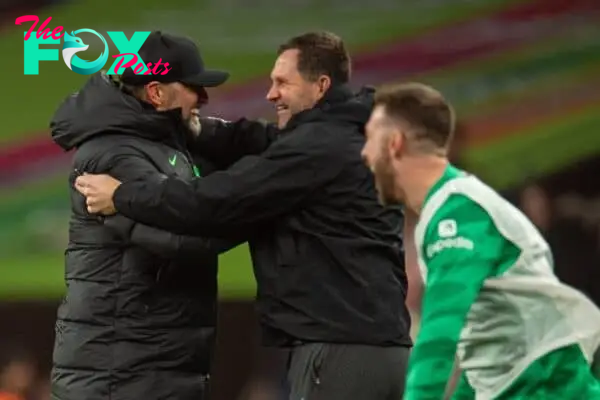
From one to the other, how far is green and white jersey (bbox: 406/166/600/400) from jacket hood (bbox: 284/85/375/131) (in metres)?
0.62

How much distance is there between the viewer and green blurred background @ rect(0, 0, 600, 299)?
4582mm

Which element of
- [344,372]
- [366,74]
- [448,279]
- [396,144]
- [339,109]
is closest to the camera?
[448,279]

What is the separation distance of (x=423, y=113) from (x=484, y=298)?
33cm

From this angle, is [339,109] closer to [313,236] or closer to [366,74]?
[313,236]

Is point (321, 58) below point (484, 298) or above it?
above

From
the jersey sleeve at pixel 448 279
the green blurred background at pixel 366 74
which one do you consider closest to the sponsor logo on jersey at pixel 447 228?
the jersey sleeve at pixel 448 279

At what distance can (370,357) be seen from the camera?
Result: 2.63 meters

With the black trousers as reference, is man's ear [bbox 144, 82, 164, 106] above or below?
above

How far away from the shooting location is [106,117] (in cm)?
273

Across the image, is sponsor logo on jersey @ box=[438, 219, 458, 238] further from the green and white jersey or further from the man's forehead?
the man's forehead

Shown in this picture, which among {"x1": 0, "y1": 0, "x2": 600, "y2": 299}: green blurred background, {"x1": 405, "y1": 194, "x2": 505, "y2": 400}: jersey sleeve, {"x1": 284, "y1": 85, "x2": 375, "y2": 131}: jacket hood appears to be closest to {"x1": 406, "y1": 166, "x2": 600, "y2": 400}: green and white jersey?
{"x1": 405, "y1": 194, "x2": 505, "y2": 400}: jersey sleeve

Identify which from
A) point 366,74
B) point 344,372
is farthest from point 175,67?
point 366,74

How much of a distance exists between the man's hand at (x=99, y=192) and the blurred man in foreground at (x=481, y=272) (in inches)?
27.2

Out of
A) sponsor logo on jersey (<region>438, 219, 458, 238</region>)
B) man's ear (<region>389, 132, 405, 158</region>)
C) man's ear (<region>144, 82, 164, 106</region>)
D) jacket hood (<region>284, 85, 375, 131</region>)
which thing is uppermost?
man's ear (<region>389, 132, 405, 158</region>)
